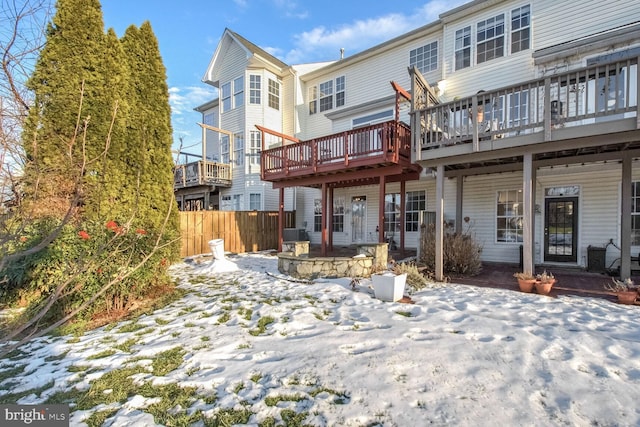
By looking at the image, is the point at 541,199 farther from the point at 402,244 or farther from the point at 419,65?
the point at 419,65

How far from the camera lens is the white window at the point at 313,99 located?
1427 cm

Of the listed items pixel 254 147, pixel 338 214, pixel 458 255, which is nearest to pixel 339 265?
pixel 458 255

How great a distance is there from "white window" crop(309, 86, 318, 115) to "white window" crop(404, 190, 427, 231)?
20.2ft

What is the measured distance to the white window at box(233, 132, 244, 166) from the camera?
1507 centimetres

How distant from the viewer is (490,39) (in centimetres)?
941

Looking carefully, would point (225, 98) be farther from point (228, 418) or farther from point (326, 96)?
point (228, 418)

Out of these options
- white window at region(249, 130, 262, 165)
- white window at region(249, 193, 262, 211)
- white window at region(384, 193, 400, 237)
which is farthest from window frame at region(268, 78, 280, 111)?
white window at region(384, 193, 400, 237)

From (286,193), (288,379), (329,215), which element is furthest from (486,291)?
(286,193)

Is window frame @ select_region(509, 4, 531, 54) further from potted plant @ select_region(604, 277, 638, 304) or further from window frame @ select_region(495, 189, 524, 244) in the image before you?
potted plant @ select_region(604, 277, 638, 304)

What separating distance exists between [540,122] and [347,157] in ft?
15.7

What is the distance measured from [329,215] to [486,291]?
23.5 feet

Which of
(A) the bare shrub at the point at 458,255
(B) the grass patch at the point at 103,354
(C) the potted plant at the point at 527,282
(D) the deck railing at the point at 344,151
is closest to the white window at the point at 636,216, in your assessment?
(A) the bare shrub at the point at 458,255

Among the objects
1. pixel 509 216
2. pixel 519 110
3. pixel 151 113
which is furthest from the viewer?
pixel 509 216

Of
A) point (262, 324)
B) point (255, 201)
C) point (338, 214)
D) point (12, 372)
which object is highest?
point (255, 201)
